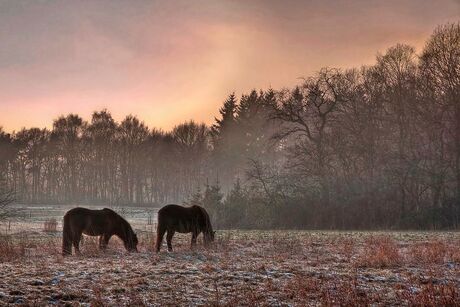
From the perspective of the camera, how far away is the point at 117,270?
462 inches

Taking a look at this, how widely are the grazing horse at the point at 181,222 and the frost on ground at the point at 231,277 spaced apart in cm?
81

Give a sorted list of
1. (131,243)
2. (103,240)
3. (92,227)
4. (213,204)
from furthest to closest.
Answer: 1. (213,204)
2. (131,243)
3. (103,240)
4. (92,227)

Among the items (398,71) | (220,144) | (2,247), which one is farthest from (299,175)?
(220,144)

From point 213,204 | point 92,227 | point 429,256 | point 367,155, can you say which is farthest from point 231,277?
point 367,155

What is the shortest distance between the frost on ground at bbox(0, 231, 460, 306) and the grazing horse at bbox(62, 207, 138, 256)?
1.52ft

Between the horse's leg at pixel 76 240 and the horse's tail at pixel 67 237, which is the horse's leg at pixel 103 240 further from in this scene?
the horse's tail at pixel 67 237

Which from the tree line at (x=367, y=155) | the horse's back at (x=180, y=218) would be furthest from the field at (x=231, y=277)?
the tree line at (x=367, y=155)

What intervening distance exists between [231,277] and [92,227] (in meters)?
7.35

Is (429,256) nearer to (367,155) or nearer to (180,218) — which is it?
(180,218)

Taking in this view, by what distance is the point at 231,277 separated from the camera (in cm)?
1117

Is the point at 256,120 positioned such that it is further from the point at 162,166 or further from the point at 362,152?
the point at 362,152

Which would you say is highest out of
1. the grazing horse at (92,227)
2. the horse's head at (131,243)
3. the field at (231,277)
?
the grazing horse at (92,227)

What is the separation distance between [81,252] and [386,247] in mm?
10120

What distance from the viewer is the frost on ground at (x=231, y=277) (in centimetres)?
884
